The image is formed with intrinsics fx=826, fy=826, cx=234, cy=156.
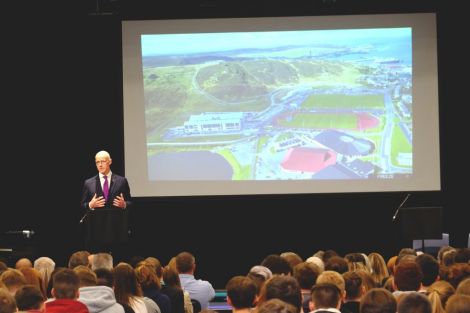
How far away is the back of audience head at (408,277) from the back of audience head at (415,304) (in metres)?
1.40

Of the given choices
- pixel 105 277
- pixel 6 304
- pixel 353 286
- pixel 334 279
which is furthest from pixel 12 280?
pixel 353 286

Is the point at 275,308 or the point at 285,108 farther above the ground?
the point at 285,108

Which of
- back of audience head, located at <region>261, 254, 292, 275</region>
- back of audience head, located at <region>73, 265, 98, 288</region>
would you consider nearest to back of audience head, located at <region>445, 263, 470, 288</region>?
back of audience head, located at <region>261, 254, 292, 275</region>

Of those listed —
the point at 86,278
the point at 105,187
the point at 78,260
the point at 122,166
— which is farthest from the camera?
the point at 122,166

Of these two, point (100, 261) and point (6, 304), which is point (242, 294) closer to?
point (6, 304)

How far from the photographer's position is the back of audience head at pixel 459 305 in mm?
3801

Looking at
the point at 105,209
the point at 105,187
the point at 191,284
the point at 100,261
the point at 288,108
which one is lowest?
the point at 191,284

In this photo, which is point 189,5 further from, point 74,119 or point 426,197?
point 426,197

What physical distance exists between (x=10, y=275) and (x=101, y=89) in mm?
5884

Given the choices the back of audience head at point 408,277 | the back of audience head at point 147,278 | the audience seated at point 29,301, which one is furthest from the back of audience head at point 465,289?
the audience seated at point 29,301

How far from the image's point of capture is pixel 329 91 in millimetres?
10625

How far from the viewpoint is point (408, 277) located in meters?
5.27

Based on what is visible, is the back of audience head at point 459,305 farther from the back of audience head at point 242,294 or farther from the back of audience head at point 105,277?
the back of audience head at point 105,277

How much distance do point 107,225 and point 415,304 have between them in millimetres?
4817
